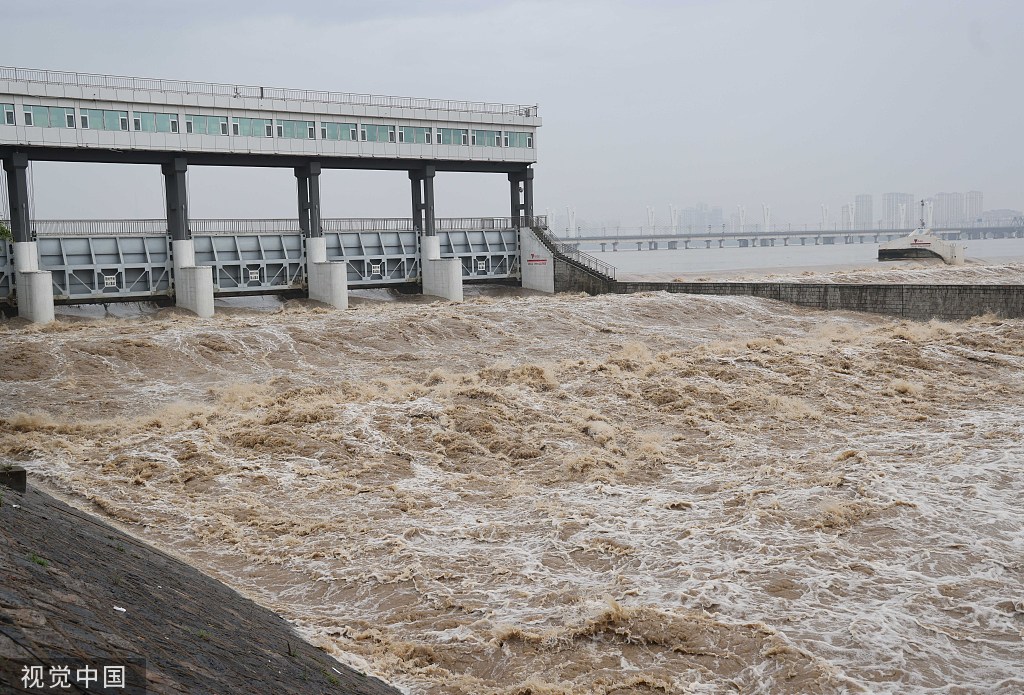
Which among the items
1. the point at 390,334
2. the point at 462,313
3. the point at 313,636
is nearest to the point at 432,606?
the point at 313,636

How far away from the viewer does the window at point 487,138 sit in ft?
133

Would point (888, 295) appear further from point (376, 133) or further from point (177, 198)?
point (177, 198)

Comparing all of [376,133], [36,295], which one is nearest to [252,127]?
[376,133]

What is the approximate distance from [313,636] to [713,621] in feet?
12.2

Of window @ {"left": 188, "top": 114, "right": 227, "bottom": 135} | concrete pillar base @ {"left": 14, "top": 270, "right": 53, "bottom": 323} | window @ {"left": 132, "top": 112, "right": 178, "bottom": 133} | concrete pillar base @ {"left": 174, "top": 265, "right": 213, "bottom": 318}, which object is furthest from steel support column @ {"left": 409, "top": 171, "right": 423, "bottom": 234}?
concrete pillar base @ {"left": 14, "top": 270, "right": 53, "bottom": 323}

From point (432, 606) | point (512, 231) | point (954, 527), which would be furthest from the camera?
point (512, 231)

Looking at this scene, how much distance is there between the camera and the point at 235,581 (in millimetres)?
9742

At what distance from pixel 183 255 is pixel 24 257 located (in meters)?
4.93

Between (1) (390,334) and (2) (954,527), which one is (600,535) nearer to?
(2) (954,527)

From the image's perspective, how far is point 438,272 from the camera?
1469 inches

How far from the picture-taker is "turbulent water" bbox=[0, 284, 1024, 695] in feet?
27.0

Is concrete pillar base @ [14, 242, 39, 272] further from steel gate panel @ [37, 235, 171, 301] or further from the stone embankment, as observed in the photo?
the stone embankment

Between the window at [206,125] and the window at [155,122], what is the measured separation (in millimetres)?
181

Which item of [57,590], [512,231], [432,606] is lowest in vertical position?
[432,606]
